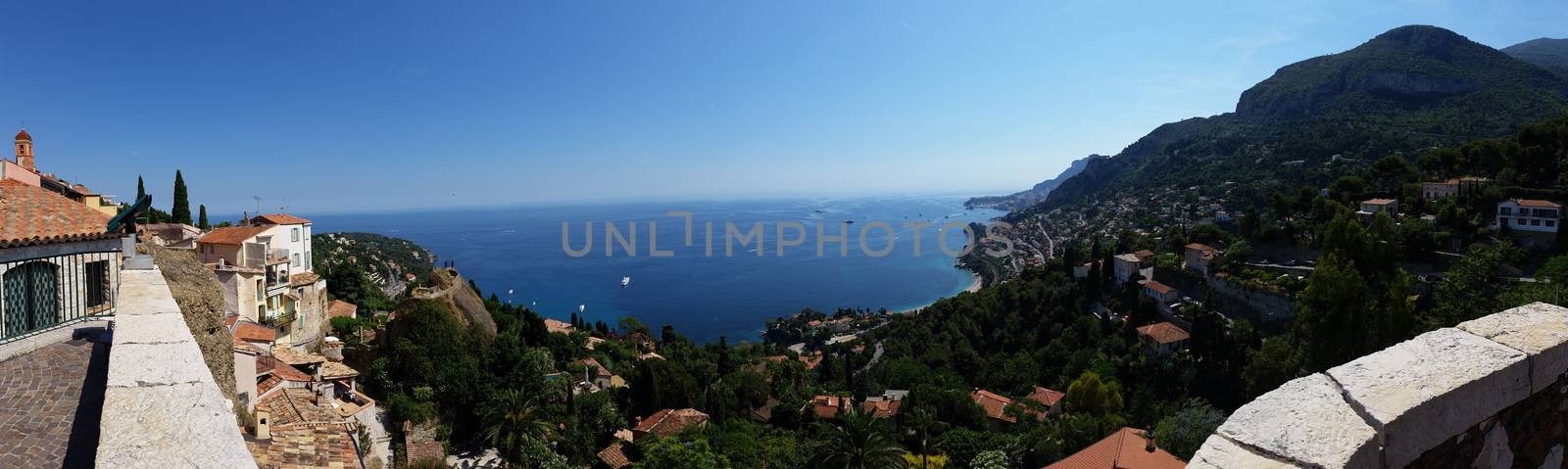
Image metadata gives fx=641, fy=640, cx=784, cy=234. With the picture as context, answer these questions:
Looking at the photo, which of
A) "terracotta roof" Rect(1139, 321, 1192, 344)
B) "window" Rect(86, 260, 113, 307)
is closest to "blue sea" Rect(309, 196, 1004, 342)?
"terracotta roof" Rect(1139, 321, 1192, 344)

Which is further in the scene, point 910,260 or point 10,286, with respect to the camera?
point 910,260

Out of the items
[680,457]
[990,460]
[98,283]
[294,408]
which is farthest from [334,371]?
[990,460]

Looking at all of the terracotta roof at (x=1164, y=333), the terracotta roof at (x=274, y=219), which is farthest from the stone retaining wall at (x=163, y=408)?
the terracotta roof at (x=1164, y=333)

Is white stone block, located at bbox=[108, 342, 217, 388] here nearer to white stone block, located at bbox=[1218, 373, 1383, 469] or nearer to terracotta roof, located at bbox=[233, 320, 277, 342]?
white stone block, located at bbox=[1218, 373, 1383, 469]

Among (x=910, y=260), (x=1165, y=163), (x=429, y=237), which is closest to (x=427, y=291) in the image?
(x=910, y=260)

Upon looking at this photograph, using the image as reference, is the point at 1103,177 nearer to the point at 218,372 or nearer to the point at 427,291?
the point at 427,291

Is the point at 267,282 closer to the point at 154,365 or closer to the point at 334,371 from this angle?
the point at 334,371
